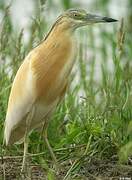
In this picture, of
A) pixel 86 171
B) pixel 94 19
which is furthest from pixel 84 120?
pixel 94 19

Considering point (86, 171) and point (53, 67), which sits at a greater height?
point (53, 67)

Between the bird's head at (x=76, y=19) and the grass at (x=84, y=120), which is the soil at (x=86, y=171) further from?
the bird's head at (x=76, y=19)

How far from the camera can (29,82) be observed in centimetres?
581

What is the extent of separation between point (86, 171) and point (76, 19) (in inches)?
38.7

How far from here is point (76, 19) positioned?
5.80 m

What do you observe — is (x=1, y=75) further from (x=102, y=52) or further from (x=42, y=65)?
(x=102, y=52)

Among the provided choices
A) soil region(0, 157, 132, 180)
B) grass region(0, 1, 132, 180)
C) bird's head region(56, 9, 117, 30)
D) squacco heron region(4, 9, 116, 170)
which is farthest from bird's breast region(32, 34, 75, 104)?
soil region(0, 157, 132, 180)

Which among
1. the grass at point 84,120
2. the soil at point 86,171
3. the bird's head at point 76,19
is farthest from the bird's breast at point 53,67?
the soil at point 86,171

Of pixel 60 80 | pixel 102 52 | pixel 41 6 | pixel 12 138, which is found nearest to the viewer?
pixel 60 80

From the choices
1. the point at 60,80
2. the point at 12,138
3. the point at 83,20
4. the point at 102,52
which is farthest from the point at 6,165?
the point at 102,52

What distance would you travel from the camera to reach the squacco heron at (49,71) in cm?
572

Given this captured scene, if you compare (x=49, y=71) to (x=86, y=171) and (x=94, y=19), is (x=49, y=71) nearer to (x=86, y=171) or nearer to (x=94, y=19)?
(x=94, y=19)

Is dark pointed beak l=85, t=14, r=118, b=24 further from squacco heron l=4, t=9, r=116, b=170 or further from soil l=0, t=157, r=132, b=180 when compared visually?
soil l=0, t=157, r=132, b=180

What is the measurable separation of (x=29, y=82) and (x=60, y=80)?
22cm
